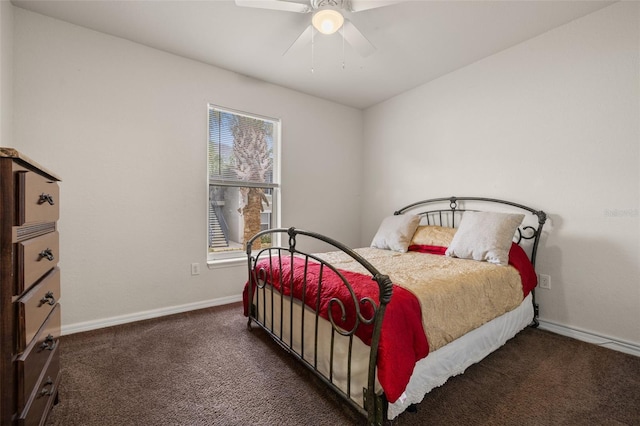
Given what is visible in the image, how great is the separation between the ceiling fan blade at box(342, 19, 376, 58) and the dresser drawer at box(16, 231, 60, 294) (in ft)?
6.67

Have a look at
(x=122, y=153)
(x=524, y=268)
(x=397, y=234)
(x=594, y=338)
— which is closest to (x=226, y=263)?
(x=122, y=153)

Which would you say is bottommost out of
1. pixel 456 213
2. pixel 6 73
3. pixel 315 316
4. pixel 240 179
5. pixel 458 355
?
pixel 458 355

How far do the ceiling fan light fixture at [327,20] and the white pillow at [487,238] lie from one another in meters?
1.88

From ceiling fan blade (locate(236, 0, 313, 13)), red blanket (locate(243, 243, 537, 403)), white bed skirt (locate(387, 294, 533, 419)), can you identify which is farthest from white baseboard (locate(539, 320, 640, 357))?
ceiling fan blade (locate(236, 0, 313, 13))

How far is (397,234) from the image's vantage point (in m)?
2.89

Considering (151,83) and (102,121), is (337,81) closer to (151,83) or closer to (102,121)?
(151,83)

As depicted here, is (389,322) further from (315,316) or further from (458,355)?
(458,355)

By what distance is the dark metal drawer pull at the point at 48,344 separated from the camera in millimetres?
1082

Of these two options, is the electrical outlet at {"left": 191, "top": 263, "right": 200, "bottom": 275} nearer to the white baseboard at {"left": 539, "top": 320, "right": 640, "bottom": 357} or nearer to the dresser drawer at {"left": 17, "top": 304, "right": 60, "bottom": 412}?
the dresser drawer at {"left": 17, "top": 304, "right": 60, "bottom": 412}

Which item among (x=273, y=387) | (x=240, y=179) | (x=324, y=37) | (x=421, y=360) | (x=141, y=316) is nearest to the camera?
(x=421, y=360)

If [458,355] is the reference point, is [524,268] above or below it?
above

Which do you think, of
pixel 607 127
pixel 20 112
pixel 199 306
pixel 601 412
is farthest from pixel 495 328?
pixel 20 112

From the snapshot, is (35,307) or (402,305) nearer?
(35,307)

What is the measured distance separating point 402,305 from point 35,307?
143 cm
